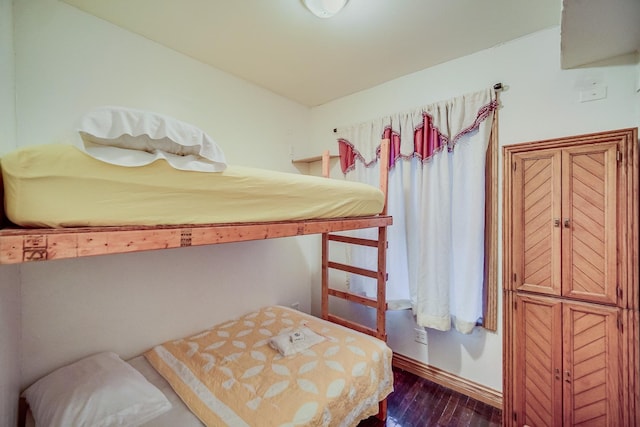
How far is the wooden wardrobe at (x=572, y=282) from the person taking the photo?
1252 mm

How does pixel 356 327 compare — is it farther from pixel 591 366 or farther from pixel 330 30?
pixel 330 30

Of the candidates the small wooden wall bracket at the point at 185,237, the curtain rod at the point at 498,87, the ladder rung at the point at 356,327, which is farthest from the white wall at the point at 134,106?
the curtain rod at the point at 498,87

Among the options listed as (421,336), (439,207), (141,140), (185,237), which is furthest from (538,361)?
(141,140)

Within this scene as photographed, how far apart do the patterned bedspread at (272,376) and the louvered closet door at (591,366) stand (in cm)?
101

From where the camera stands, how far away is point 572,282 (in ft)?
4.58

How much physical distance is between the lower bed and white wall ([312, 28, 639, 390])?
0.74 meters

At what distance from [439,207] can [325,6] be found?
1.66m

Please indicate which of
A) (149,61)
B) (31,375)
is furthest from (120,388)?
(149,61)

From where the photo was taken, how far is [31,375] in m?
1.41

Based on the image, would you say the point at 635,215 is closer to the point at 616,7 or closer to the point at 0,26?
the point at 616,7

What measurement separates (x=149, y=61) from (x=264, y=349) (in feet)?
7.46

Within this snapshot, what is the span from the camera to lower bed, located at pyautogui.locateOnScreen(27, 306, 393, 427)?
4.04ft

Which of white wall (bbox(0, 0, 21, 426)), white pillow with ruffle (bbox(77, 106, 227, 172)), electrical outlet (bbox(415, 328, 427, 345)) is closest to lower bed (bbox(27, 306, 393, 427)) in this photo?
white wall (bbox(0, 0, 21, 426))

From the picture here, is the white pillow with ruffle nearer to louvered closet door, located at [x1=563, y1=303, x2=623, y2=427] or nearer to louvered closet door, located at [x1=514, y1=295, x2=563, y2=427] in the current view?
louvered closet door, located at [x1=514, y1=295, x2=563, y2=427]
